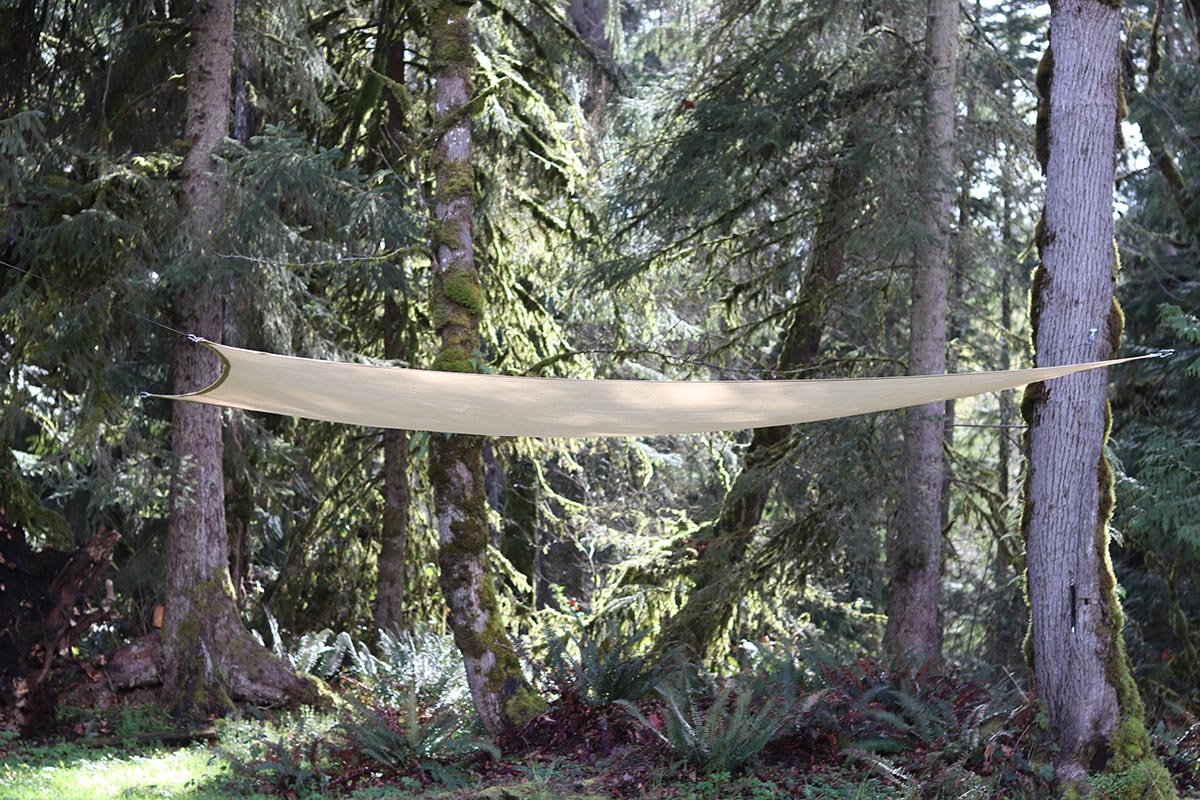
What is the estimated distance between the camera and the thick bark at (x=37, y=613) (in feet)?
20.8

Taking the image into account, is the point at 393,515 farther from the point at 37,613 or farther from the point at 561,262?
the point at 37,613

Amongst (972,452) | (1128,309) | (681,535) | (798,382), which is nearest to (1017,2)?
(972,452)

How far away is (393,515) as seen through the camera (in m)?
7.86

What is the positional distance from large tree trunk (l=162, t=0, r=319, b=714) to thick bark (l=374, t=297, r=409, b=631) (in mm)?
1168

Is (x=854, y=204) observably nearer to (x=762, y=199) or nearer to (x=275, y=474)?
(x=762, y=199)

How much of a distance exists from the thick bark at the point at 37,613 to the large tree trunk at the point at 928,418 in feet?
14.5

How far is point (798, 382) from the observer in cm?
379

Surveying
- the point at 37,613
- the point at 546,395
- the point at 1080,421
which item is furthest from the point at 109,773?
the point at 1080,421

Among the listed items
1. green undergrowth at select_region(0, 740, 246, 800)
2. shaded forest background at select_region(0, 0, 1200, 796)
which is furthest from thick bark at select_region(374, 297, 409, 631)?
green undergrowth at select_region(0, 740, 246, 800)

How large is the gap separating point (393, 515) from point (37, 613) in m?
2.29

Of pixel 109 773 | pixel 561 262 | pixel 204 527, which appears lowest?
pixel 109 773

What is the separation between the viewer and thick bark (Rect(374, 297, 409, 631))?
775 cm

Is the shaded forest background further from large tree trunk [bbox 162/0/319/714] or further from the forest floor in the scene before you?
the forest floor

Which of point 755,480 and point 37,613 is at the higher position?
point 755,480
